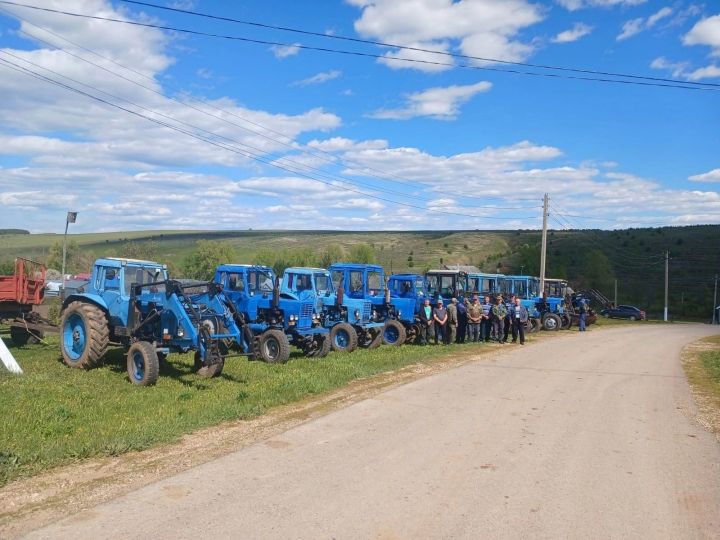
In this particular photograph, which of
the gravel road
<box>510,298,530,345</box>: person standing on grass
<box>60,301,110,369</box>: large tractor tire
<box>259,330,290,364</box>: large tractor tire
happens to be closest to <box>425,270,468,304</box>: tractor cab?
<box>510,298,530,345</box>: person standing on grass

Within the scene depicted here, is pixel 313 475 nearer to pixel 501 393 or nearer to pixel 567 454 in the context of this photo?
pixel 567 454

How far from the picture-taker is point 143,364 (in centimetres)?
1104

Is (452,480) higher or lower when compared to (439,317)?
lower

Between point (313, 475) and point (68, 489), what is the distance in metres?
2.19

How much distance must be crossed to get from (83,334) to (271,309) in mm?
4579

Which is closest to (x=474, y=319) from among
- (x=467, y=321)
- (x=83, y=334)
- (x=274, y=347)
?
(x=467, y=321)

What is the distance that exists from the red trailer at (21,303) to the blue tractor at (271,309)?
4312 millimetres

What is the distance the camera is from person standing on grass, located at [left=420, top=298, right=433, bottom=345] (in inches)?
774

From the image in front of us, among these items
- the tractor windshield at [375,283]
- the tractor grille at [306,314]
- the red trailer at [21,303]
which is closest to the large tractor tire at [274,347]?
the tractor grille at [306,314]

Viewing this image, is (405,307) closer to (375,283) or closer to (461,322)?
(375,283)

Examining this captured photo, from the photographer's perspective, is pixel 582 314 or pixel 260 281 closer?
pixel 260 281

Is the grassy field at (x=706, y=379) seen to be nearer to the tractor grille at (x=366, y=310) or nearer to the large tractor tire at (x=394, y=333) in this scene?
the large tractor tire at (x=394, y=333)

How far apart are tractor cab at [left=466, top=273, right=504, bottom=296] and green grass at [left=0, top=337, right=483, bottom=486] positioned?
11.8m

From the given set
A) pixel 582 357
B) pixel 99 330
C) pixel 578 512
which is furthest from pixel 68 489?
pixel 582 357
